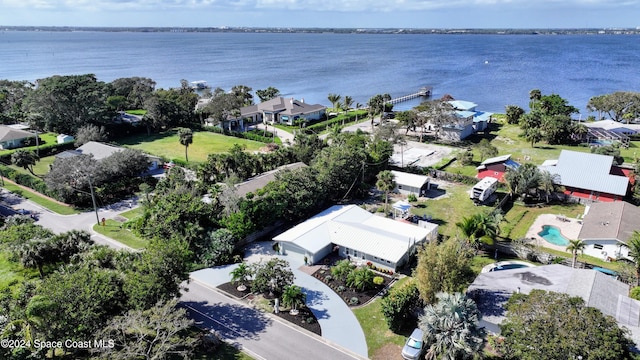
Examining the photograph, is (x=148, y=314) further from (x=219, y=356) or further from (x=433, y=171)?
(x=433, y=171)

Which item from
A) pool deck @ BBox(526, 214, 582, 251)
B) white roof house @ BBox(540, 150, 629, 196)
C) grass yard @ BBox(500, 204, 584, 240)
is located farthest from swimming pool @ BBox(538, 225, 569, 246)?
white roof house @ BBox(540, 150, 629, 196)

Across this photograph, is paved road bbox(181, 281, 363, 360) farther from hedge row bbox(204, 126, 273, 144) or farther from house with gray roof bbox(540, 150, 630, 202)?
hedge row bbox(204, 126, 273, 144)

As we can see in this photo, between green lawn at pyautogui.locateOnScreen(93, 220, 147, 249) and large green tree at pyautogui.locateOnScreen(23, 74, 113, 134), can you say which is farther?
large green tree at pyautogui.locateOnScreen(23, 74, 113, 134)

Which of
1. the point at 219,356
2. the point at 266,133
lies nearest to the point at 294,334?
the point at 219,356

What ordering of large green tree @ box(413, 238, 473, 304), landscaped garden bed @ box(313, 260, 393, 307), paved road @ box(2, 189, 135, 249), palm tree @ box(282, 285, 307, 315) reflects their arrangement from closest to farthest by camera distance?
large green tree @ box(413, 238, 473, 304), palm tree @ box(282, 285, 307, 315), landscaped garden bed @ box(313, 260, 393, 307), paved road @ box(2, 189, 135, 249)

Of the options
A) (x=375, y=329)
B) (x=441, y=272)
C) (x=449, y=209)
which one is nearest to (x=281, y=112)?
(x=449, y=209)

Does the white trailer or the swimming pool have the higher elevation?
the white trailer
